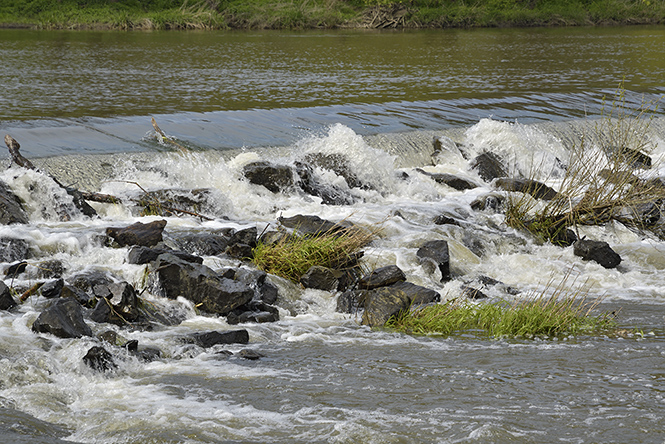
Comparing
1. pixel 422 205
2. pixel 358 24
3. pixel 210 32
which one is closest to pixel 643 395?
pixel 422 205

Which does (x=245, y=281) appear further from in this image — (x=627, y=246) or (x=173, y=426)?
(x=627, y=246)

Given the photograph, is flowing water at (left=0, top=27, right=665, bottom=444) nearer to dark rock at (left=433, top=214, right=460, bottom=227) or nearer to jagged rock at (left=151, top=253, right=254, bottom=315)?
jagged rock at (left=151, top=253, right=254, bottom=315)

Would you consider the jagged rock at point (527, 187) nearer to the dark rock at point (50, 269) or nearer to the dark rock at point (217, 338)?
the dark rock at point (217, 338)

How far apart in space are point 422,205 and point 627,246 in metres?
3.29

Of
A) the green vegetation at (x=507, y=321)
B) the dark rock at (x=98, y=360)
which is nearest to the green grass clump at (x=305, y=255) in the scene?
the green vegetation at (x=507, y=321)

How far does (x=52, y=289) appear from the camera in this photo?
277 inches

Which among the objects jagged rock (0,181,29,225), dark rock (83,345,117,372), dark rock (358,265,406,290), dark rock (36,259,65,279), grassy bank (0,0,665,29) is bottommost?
dark rock (358,265,406,290)

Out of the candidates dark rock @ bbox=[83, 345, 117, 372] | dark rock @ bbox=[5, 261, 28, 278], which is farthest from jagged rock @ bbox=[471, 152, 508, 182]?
dark rock @ bbox=[83, 345, 117, 372]

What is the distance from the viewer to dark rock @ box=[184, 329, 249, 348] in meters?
6.18

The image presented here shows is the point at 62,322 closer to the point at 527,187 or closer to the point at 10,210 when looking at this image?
the point at 10,210

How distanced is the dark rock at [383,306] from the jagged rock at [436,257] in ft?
5.62

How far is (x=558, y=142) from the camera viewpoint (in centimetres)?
1716

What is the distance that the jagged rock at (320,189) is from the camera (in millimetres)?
12391

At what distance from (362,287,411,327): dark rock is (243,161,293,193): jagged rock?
5104 mm
